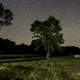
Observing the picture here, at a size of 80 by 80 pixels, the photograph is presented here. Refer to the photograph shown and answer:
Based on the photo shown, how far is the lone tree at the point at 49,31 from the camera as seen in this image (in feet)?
271

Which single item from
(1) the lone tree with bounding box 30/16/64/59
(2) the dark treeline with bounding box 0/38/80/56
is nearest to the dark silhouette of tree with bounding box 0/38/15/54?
(2) the dark treeline with bounding box 0/38/80/56

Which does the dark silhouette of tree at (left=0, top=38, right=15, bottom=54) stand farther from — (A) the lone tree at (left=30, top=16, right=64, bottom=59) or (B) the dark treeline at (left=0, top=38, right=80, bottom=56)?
(A) the lone tree at (left=30, top=16, right=64, bottom=59)

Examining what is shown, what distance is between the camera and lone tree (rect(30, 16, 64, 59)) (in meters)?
82.7

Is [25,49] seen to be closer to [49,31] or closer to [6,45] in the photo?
[6,45]

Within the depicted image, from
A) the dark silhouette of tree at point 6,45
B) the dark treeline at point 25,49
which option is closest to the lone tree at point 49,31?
the dark treeline at point 25,49

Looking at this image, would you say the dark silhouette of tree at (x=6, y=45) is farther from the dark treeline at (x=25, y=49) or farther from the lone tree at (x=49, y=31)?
the lone tree at (x=49, y=31)

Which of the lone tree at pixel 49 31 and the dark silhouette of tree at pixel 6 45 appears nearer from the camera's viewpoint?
the lone tree at pixel 49 31

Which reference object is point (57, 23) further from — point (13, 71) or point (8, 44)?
point (13, 71)

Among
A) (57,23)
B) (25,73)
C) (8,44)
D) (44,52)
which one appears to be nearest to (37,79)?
(25,73)

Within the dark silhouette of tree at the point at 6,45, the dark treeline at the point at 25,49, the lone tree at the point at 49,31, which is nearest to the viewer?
the lone tree at the point at 49,31

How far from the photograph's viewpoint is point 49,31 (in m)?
87.1

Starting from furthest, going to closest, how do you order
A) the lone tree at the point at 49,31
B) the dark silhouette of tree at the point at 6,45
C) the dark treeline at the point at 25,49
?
the dark silhouette of tree at the point at 6,45 → the dark treeline at the point at 25,49 → the lone tree at the point at 49,31

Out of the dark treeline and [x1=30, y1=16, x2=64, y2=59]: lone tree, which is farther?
the dark treeline

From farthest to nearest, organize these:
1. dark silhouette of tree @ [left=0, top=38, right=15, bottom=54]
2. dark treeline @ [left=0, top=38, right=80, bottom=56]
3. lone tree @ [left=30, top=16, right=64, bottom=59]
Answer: dark silhouette of tree @ [left=0, top=38, right=15, bottom=54] → dark treeline @ [left=0, top=38, right=80, bottom=56] → lone tree @ [left=30, top=16, right=64, bottom=59]
